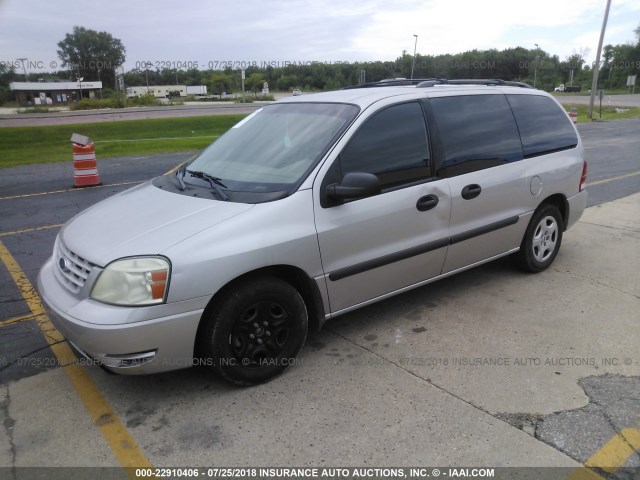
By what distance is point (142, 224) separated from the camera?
3.06 metres

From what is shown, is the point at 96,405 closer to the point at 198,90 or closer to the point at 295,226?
the point at 295,226

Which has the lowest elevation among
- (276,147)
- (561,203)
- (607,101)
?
(561,203)

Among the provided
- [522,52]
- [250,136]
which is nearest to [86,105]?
[250,136]

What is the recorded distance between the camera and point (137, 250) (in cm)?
279

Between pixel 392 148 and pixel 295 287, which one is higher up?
pixel 392 148

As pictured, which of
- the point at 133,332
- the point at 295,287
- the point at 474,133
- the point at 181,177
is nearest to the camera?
the point at 133,332

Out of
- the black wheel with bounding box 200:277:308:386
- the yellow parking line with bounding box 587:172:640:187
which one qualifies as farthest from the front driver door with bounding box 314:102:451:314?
the yellow parking line with bounding box 587:172:640:187

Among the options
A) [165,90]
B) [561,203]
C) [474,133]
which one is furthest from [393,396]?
[165,90]

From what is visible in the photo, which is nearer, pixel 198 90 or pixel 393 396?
pixel 393 396

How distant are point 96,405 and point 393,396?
5.74 ft

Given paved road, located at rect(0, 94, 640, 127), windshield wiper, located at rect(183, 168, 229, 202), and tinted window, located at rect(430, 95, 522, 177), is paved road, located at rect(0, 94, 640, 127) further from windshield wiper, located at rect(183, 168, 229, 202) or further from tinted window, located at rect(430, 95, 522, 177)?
tinted window, located at rect(430, 95, 522, 177)

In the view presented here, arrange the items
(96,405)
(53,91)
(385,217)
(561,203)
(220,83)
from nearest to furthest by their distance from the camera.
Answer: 1. (96,405)
2. (385,217)
3. (561,203)
4. (220,83)
5. (53,91)

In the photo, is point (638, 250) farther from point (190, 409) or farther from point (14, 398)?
point (14, 398)

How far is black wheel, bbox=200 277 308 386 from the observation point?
291 cm
